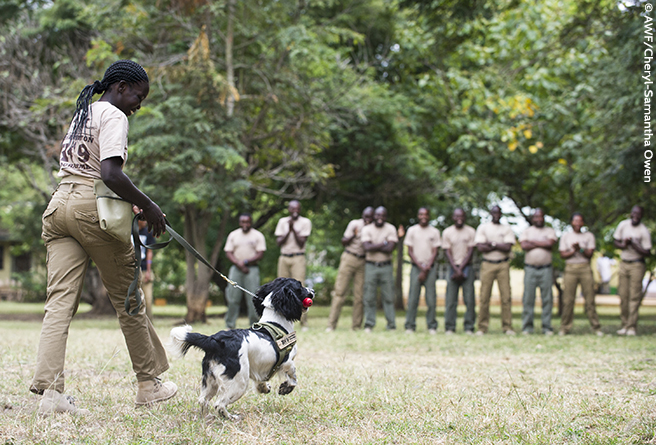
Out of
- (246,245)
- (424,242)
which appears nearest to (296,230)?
(246,245)

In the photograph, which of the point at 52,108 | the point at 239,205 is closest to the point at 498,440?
the point at 52,108

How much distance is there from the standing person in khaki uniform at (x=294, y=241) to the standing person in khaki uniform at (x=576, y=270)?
4870 millimetres

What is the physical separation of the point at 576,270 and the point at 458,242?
86.4 inches

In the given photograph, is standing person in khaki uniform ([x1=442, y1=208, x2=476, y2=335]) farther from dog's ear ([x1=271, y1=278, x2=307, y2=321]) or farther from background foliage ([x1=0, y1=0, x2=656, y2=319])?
dog's ear ([x1=271, y1=278, x2=307, y2=321])

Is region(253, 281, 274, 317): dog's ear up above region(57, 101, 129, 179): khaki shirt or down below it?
below

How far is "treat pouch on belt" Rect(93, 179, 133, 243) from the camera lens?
12.8 feet

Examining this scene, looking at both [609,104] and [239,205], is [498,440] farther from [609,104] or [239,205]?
[239,205]

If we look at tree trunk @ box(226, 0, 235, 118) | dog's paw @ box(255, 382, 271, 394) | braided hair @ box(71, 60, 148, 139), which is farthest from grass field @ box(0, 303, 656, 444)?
tree trunk @ box(226, 0, 235, 118)

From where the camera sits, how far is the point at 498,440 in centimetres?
367

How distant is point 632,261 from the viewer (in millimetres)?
11258

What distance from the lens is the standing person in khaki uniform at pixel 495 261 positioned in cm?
1141

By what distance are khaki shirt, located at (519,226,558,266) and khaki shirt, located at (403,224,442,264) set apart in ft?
5.29

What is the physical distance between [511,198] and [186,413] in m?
17.2

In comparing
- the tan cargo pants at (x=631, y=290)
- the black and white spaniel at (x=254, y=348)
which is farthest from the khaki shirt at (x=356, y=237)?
the black and white spaniel at (x=254, y=348)
